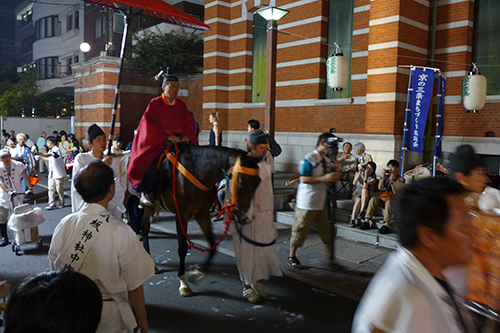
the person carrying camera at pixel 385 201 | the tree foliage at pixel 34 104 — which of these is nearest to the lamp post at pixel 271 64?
the person carrying camera at pixel 385 201

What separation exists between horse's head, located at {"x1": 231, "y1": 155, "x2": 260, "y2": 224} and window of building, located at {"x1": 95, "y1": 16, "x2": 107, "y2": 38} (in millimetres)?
27864

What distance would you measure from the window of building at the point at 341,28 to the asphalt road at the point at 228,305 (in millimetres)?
9419

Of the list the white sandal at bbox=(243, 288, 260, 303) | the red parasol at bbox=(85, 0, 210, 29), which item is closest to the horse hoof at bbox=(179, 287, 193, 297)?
the white sandal at bbox=(243, 288, 260, 303)

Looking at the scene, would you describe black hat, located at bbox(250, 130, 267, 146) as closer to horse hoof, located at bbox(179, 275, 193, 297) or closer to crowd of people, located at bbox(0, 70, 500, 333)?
crowd of people, located at bbox(0, 70, 500, 333)

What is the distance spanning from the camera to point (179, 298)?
4977 mm

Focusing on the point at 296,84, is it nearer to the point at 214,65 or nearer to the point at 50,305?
the point at 214,65

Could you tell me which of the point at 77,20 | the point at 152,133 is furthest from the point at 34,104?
the point at 152,133

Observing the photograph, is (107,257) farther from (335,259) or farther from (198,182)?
(335,259)

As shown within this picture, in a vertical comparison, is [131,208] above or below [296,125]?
below

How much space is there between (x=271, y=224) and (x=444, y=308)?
3.41 metres

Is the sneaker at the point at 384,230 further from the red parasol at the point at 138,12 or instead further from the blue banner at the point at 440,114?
the red parasol at the point at 138,12

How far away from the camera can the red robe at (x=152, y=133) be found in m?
5.71

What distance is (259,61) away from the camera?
1672 centimetres

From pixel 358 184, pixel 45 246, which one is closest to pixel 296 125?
pixel 358 184
